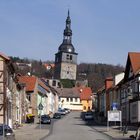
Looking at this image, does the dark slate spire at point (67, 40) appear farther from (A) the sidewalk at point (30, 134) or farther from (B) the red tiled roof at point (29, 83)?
(A) the sidewalk at point (30, 134)

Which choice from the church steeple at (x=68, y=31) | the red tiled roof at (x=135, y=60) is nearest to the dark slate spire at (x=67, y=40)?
the church steeple at (x=68, y=31)

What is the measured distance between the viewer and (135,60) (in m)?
65.6

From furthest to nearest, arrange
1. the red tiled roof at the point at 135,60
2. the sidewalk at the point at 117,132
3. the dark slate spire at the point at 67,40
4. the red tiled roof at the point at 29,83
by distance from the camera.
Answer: the dark slate spire at the point at 67,40 → the red tiled roof at the point at 29,83 → the red tiled roof at the point at 135,60 → the sidewalk at the point at 117,132

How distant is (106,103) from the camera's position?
99000mm

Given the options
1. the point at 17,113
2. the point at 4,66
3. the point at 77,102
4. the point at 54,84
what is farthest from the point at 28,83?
the point at 54,84

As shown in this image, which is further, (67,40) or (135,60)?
(67,40)

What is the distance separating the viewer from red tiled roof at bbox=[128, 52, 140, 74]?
6334 centimetres

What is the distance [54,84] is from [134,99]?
121681mm

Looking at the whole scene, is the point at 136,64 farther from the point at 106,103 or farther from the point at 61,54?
the point at 61,54

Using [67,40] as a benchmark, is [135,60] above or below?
below

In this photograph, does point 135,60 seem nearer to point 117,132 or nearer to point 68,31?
point 117,132

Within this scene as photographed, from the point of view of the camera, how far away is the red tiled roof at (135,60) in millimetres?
63338

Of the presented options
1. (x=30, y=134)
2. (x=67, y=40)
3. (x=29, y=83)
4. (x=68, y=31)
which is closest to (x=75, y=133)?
(x=30, y=134)

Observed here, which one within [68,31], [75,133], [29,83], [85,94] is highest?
[68,31]
